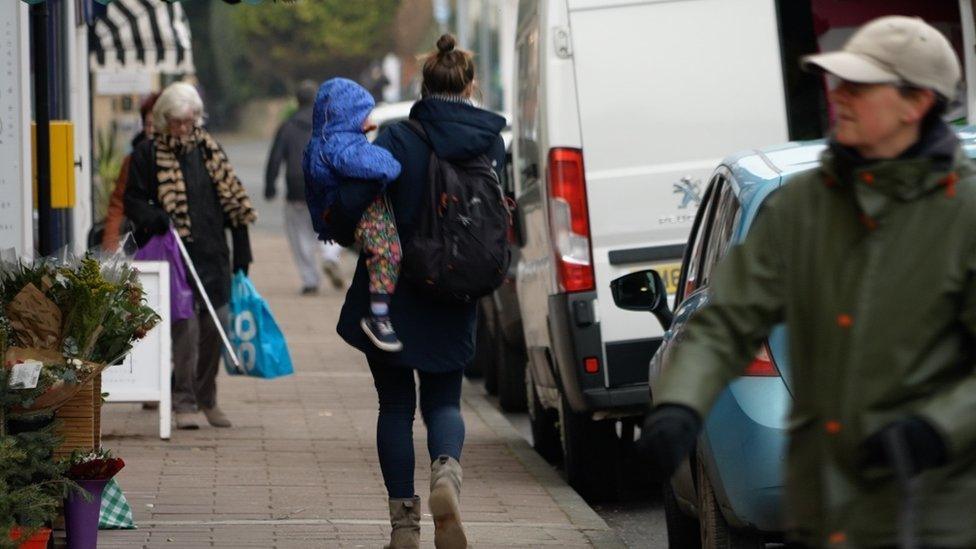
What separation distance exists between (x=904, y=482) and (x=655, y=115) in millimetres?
5486

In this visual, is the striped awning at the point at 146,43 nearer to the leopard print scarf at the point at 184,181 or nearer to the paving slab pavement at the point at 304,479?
the paving slab pavement at the point at 304,479

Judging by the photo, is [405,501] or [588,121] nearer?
[405,501]

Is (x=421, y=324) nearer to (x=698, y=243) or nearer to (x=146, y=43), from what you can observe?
(x=698, y=243)

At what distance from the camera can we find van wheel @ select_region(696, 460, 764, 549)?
5.95 m

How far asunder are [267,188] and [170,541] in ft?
41.5

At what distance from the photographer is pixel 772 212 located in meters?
3.70

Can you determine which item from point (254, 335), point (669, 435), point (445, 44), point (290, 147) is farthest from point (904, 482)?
point (290, 147)

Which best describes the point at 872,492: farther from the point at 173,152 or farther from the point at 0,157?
the point at 173,152

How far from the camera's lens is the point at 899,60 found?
3.56 m

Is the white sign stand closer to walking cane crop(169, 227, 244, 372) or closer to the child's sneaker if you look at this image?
walking cane crop(169, 227, 244, 372)

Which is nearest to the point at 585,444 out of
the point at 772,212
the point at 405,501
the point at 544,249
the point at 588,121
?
the point at 544,249

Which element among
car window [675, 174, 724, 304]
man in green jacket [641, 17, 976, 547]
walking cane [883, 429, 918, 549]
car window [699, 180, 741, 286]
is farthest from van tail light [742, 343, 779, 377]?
walking cane [883, 429, 918, 549]

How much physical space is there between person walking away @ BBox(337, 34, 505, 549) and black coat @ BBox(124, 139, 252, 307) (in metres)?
3.59

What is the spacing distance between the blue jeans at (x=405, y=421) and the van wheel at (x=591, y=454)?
6.76 ft
